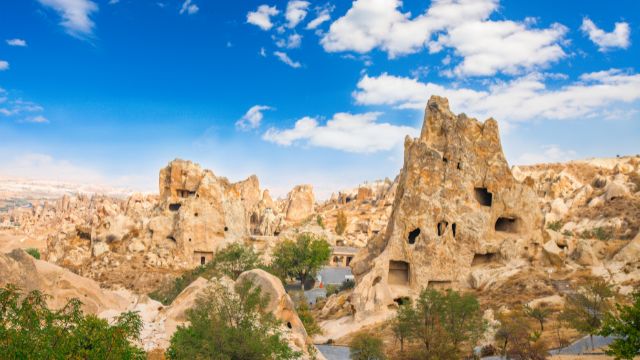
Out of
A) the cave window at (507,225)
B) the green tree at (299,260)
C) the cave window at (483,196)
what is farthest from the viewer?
the green tree at (299,260)

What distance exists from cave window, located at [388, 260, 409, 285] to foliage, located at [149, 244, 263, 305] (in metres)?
12.4

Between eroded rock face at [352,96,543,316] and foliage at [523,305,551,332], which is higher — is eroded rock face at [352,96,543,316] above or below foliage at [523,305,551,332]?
above

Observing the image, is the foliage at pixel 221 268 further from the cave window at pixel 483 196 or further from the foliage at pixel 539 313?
the foliage at pixel 539 313

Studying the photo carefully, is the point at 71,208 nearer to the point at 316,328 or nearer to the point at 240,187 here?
the point at 240,187

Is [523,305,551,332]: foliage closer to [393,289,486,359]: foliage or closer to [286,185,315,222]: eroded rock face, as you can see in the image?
[393,289,486,359]: foliage

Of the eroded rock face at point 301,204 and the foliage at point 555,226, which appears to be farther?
the eroded rock face at point 301,204

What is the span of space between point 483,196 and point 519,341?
1908cm

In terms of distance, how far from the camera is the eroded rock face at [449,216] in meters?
37.8

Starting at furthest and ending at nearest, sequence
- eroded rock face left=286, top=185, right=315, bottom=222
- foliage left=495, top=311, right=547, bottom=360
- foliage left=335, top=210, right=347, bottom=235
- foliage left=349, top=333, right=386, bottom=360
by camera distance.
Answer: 1. eroded rock face left=286, top=185, right=315, bottom=222
2. foliage left=335, top=210, right=347, bottom=235
3. foliage left=349, top=333, right=386, bottom=360
4. foliage left=495, top=311, right=547, bottom=360

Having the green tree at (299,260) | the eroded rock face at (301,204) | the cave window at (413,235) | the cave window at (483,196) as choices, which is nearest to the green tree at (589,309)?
the cave window at (413,235)

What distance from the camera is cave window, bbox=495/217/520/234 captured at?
132ft

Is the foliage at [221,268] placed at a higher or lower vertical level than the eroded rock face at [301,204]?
lower

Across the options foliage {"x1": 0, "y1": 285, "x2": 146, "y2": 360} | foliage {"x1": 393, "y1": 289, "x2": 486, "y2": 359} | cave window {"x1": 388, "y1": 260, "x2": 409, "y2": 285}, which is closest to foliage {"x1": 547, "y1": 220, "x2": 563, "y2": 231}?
cave window {"x1": 388, "y1": 260, "x2": 409, "y2": 285}

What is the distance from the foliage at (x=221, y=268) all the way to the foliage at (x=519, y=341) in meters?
22.2
